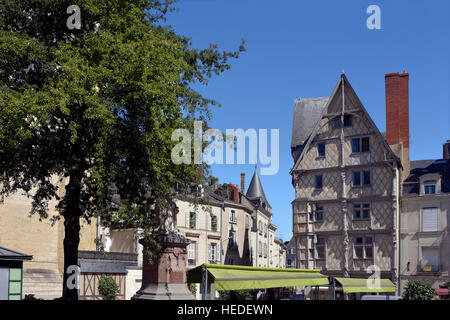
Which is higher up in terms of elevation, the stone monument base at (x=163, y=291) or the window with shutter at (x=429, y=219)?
the window with shutter at (x=429, y=219)

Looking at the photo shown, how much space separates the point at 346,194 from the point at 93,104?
30.9 m

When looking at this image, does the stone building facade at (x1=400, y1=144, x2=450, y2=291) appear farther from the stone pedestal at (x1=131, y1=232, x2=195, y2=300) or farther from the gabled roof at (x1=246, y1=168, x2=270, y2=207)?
the gabled roof at (x1=246, y1=168, x2=270, y2=207)

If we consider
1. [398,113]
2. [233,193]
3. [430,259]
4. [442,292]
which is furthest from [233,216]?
[442,292]

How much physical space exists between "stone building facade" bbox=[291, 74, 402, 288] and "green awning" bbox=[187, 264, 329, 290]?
24.4 metres

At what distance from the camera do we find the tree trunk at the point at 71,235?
63.6ft

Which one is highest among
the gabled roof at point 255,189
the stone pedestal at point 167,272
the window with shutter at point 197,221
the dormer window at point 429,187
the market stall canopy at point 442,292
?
the gabled roof at point 255,189

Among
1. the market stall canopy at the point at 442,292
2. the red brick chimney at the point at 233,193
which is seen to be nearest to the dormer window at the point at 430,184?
the market stall canopy at the point at 442,292

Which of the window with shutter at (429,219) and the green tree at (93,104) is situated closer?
the green tree at (93,104)

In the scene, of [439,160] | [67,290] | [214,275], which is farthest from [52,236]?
[439,160]

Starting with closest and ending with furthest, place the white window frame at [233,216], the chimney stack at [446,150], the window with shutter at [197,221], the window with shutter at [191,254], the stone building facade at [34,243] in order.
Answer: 1. the stone building facade at [34,243]
2. the chimney stack at [446,150]
3. the window with shutter at [191,254]
4. the window with shutter at [197,221]
5. the white window frame at [233,216]

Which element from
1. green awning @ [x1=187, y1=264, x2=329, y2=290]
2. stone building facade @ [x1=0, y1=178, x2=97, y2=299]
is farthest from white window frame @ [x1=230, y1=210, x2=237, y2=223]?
green awning @ [x1=187, y1=264, x2=329, y2=290]

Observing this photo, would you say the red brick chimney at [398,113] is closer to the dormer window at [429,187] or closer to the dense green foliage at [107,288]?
the dormer window at [429,187]

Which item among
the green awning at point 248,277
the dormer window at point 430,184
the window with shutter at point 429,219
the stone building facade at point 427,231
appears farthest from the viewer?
the dormer window at point 430,184

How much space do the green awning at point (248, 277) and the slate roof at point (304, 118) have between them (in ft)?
104
